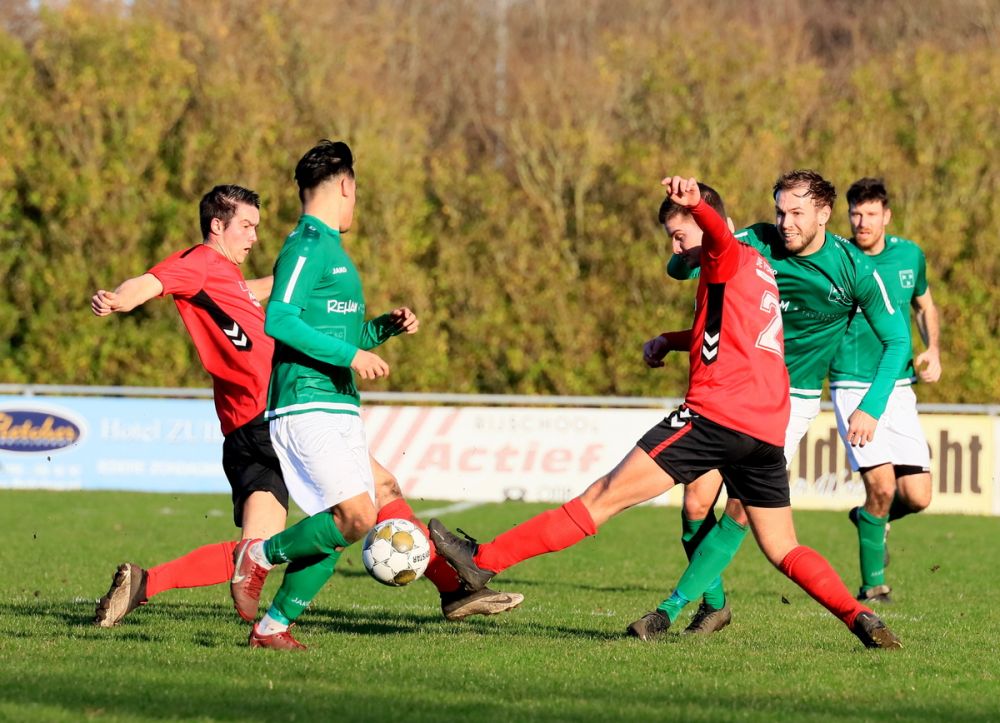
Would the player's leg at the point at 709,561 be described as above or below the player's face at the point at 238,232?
below

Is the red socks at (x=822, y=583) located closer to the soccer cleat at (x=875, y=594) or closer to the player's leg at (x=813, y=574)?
the player's leg at (x=813, y=574)

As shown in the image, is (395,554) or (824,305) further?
(824,305)


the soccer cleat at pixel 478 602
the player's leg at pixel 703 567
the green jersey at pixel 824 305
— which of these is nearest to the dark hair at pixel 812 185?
the green jersey at pixel 824 305

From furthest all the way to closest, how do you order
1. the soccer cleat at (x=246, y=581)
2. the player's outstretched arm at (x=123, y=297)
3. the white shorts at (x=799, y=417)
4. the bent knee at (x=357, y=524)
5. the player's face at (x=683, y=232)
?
1. the white shorts at (x=799, y=417)
2. the player's face at (x=683, y=232)
3. the player's outstretched arm at (x=123, y=297)
4. the soccer cleat at (x=246, y=581)
5. the bent knee at (x=357, y=524)

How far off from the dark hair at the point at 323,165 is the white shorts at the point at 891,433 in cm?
443

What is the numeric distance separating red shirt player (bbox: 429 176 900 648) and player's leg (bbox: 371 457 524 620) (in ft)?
0.66

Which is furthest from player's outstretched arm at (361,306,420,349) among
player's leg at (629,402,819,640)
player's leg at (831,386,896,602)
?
player's leg at (831,386,896,602)

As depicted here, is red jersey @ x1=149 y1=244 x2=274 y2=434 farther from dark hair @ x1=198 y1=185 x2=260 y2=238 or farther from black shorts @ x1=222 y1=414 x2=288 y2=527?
dark hair @ x1=198 y1=185 x2=260 y2=238

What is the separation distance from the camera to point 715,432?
21.9ft

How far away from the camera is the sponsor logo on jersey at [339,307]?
649 centimetres

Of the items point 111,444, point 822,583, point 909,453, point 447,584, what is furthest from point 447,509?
point 822,583

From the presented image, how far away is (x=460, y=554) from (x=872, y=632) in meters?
1.86

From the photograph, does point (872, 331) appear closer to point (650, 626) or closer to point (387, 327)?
point (650, 626)

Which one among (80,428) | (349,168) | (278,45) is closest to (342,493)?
(349,168)
